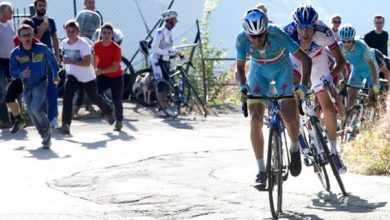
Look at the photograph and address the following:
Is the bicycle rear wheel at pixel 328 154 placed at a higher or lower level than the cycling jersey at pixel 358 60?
lower

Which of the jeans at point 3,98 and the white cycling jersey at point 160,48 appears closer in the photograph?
the jeans at point 3,98

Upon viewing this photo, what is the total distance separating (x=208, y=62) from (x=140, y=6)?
204 centimetres

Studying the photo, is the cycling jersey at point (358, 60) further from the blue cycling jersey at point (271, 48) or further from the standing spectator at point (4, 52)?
the standing spectator at point (4, 52)

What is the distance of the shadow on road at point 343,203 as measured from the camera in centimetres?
941

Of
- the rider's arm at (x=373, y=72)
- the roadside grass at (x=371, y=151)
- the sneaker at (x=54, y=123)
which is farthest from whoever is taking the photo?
the sneaker at (x=54, y=123)

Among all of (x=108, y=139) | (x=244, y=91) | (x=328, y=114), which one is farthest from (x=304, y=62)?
(x=108, y=139)

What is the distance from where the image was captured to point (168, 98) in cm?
1969

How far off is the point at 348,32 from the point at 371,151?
292cm

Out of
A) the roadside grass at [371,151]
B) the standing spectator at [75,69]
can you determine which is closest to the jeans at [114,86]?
the standing spectator at [75,69]

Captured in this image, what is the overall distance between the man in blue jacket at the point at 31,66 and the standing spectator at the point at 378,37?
8348 millimetres

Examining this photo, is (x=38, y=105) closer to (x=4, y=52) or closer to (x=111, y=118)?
(x=4, y=52)

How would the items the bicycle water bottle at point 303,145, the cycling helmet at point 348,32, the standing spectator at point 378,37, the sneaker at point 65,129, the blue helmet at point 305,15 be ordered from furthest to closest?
the standing spectator at point 378,37, the sneaker at point 65,129, the cycling helmet at point 348,32, the blue helmet at point 305,15, the bicycle water bottle at point 303,145

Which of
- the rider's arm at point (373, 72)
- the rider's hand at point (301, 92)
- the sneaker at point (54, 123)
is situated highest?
the rider's hand at point (301, 92)

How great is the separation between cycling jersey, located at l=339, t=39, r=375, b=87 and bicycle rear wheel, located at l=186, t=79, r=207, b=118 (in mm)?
5206
